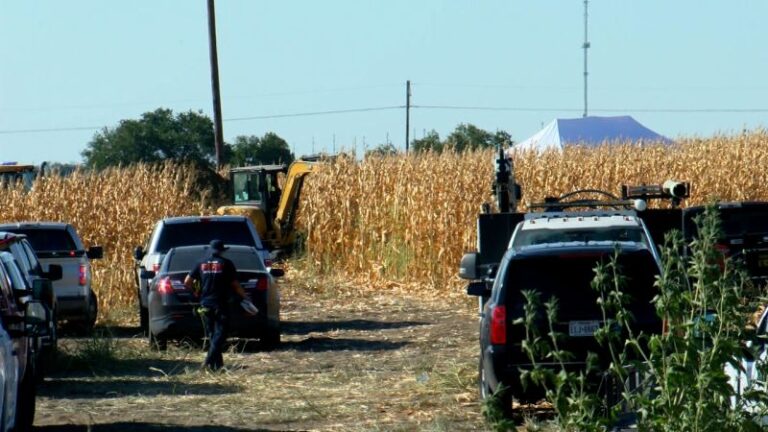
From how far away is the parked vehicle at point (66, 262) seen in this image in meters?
22.1

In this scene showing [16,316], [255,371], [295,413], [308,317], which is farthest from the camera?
[308,317]

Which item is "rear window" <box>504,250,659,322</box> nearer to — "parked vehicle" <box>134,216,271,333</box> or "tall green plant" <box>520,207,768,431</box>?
"tall green plant" <box>520,207,768,431</box>

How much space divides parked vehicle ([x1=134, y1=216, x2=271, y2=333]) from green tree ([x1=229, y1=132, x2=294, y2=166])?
56.2 meters

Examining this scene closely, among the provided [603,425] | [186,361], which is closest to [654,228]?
[186,361]

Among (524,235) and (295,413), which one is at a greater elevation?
(524,235)

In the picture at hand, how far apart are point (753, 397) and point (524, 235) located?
6.98m

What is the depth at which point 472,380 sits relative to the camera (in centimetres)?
1548

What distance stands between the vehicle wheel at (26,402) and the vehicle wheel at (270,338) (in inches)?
305

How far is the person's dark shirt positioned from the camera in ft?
59.3

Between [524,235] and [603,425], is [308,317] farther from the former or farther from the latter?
[603,425]

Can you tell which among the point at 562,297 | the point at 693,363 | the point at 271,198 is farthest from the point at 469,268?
the point at 271,198

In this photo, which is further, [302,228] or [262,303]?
[302,228]

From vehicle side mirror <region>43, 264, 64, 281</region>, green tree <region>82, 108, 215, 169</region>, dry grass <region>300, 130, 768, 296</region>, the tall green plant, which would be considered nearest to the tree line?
green tree <region>82, 108, 215, 169</region>

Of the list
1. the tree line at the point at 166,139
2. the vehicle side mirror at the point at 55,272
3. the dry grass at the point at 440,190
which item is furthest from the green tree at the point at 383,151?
the tree line at the point at 166,139
